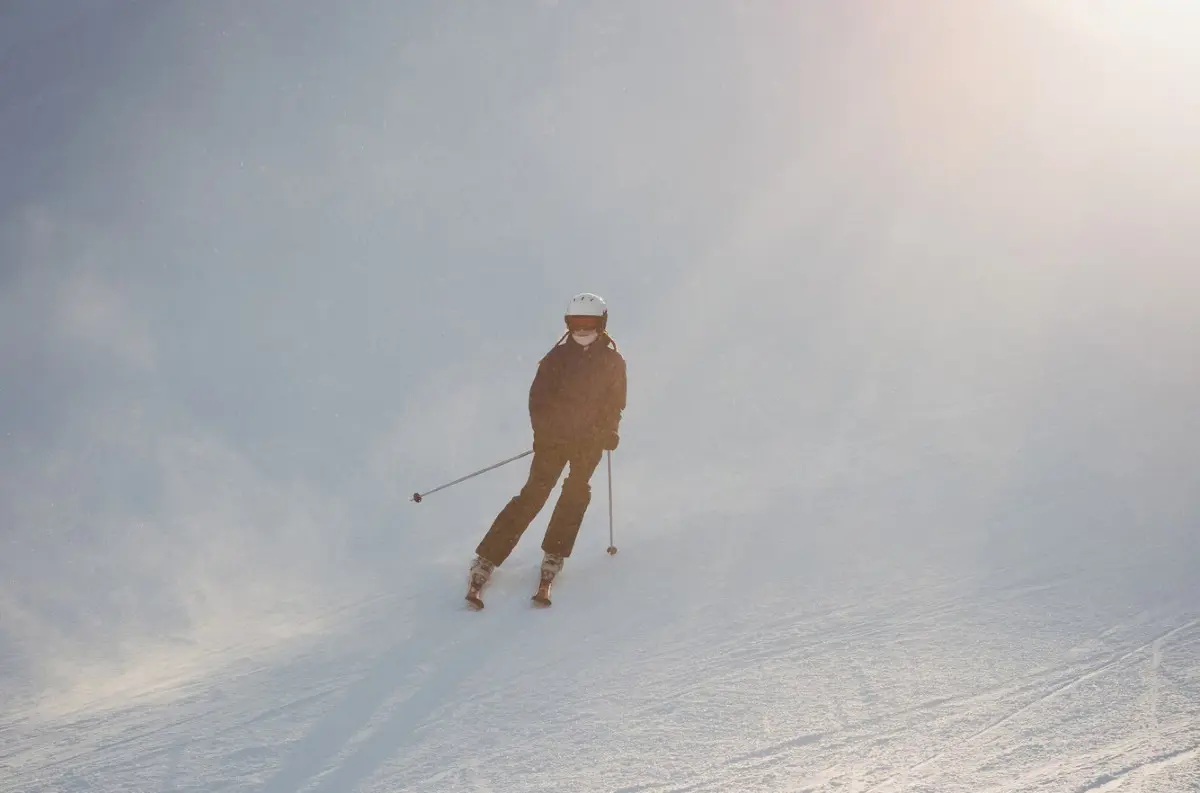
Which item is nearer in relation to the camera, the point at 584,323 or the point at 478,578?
the point at 584,323

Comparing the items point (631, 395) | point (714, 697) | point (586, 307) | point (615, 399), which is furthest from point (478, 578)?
point (631, 395)

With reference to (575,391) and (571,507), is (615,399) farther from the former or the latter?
(571,507)

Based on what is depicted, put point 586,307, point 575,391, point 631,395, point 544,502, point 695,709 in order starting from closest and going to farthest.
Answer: point 695,709
point 586,307
point 575,391
point 544,502
point 631,395

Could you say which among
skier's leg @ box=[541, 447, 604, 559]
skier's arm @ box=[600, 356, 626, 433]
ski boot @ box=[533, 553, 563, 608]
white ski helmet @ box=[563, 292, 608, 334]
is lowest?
ski boot @ box=[533, 553, 563, 608]

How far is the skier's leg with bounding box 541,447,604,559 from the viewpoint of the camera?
5484 millimetres

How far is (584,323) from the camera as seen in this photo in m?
5.23

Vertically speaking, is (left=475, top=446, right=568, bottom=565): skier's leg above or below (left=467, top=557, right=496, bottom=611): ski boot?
above

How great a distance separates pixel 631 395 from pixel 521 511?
4934 millimetres

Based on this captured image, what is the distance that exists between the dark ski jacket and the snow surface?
917mm

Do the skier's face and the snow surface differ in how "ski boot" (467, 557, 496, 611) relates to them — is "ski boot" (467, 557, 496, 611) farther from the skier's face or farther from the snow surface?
the skier's face

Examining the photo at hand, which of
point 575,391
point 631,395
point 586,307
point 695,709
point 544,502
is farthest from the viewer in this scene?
point 631,395

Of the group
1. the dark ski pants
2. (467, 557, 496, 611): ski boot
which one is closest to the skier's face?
the dark ski pants

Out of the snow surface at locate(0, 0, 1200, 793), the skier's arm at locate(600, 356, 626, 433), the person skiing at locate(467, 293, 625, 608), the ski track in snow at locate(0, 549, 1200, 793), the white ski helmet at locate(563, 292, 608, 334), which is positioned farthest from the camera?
the skier's arm at locate(600, 356, 626, 433)

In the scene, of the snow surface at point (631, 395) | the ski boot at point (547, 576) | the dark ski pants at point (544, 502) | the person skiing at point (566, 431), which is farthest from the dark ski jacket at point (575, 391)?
the snow surface at point (631, 395)
